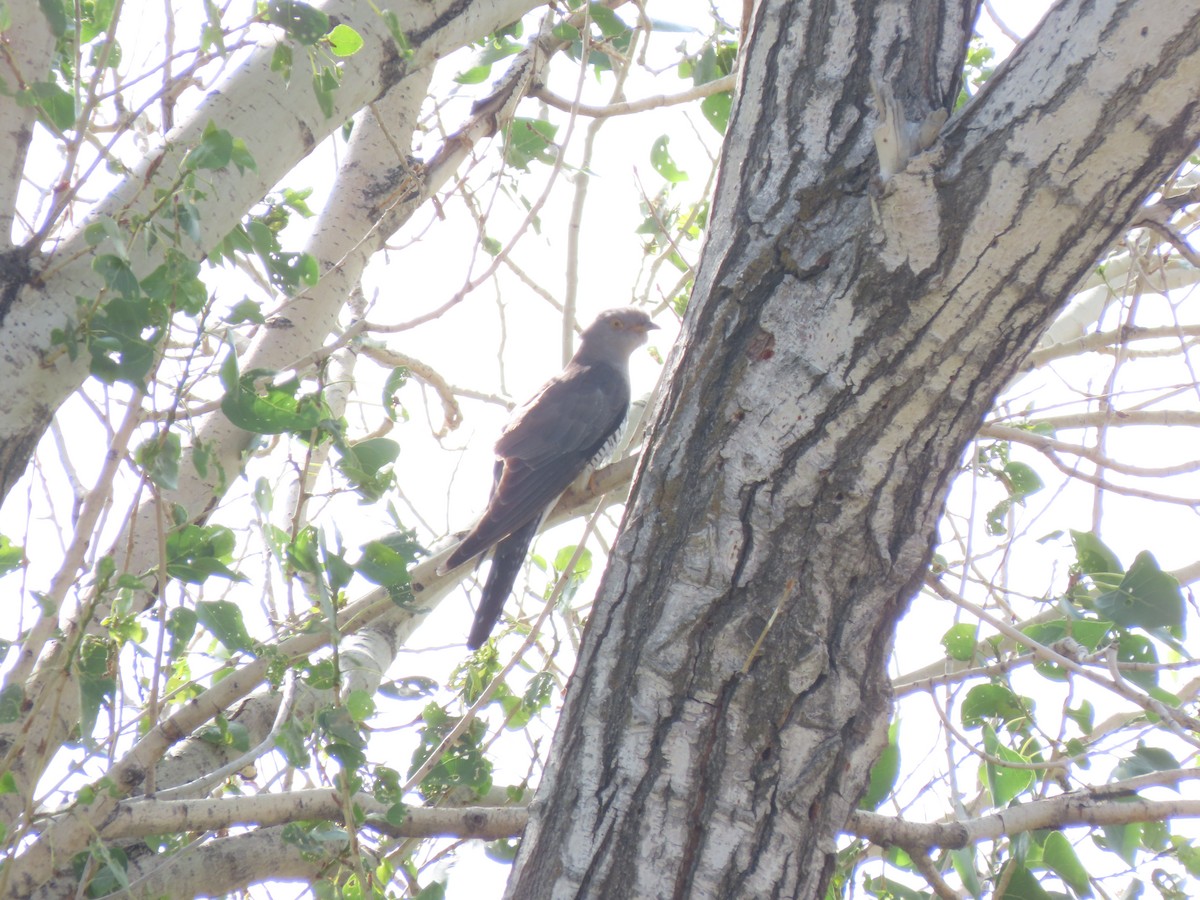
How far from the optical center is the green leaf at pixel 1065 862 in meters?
1.94

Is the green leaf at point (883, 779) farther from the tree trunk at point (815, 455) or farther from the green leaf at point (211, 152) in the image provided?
the green leaf at point (211, 152)

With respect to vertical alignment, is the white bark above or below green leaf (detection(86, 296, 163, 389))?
above

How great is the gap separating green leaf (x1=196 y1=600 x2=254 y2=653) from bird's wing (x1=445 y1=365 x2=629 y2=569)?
1484 millimetres

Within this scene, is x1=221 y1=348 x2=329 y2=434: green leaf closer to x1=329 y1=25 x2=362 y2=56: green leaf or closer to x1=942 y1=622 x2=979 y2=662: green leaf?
x1=329 y1=25 x2=362 y2=56: green leaf

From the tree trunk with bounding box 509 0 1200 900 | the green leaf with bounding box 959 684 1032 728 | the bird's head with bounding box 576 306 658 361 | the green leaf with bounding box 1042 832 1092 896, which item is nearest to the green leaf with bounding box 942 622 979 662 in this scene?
the green leaf with bounding box 959 684 1032 728

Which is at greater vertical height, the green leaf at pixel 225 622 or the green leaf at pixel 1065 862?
the green leaf at pixel 1065 862

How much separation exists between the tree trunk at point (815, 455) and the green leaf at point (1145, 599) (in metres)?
0.70

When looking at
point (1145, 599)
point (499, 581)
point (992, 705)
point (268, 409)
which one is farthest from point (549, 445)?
point (1145, 599)

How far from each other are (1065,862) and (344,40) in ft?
7.04

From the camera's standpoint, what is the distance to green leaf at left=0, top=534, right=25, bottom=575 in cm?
195

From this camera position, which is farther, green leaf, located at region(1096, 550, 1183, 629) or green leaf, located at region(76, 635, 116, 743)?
green leaf, located at region(1096, 550, 1183, 629)

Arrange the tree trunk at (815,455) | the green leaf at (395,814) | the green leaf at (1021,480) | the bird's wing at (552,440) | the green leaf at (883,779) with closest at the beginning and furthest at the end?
1. the tree trunk at (815,455)
2. the green leaf at (395,814)
3. the green leaf at (883,779)
4. the green leaf at (1021,480)
5. the bird's wing at (552,440)

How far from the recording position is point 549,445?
454 cm

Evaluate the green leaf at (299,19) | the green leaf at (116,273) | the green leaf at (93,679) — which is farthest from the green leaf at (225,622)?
the green leaf at (299,19)
